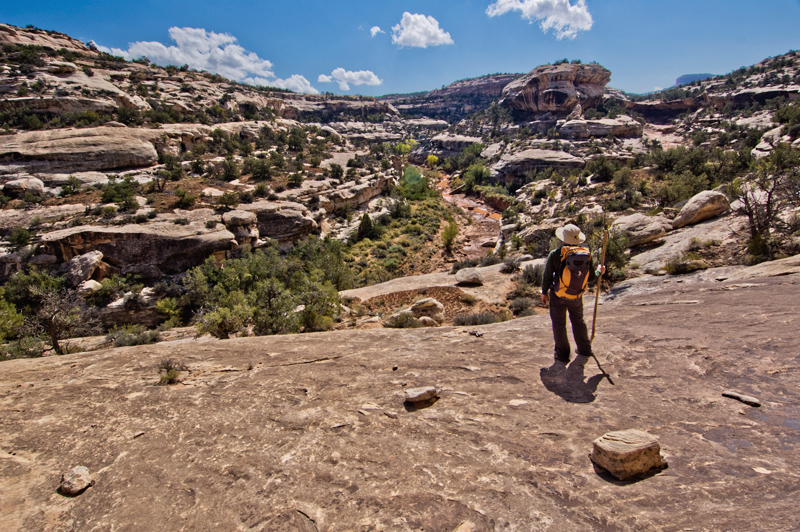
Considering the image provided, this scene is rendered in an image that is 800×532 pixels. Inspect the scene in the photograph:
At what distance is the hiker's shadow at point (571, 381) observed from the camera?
3.37 metres

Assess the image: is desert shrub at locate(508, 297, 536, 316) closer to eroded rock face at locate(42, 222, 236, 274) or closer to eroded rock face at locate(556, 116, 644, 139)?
eroded rock face at locate(42, 222, 236, 274)

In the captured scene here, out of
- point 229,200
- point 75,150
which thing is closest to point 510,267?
point 229,200

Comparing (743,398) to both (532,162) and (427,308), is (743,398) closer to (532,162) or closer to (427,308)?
(427,308)

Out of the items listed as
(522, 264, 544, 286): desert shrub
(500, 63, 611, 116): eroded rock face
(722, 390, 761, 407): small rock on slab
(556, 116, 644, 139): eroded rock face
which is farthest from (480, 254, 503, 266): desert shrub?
(500, 63, 611, 116): eroded rock face

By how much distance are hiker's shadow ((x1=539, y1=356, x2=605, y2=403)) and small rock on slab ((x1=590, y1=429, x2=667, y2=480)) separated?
0.98m

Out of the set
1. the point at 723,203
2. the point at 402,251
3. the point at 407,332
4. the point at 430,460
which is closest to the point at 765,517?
the point at 430,460

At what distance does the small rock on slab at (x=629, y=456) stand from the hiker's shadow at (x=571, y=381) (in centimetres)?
98

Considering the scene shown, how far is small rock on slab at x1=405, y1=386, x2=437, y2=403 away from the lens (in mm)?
3355

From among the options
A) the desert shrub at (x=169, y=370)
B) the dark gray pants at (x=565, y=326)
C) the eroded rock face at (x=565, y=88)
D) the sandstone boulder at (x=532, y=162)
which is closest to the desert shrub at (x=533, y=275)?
the dark gray pants at (x=565, y=326)

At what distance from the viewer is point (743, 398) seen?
292 cm

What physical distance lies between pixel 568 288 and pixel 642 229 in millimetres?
10793

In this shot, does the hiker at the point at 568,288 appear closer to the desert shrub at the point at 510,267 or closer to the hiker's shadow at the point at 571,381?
the hiker's shadow at the point at 571,381

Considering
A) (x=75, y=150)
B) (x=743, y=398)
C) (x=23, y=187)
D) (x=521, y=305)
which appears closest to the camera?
(x=743, y=398)

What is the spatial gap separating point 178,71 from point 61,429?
231 feet
